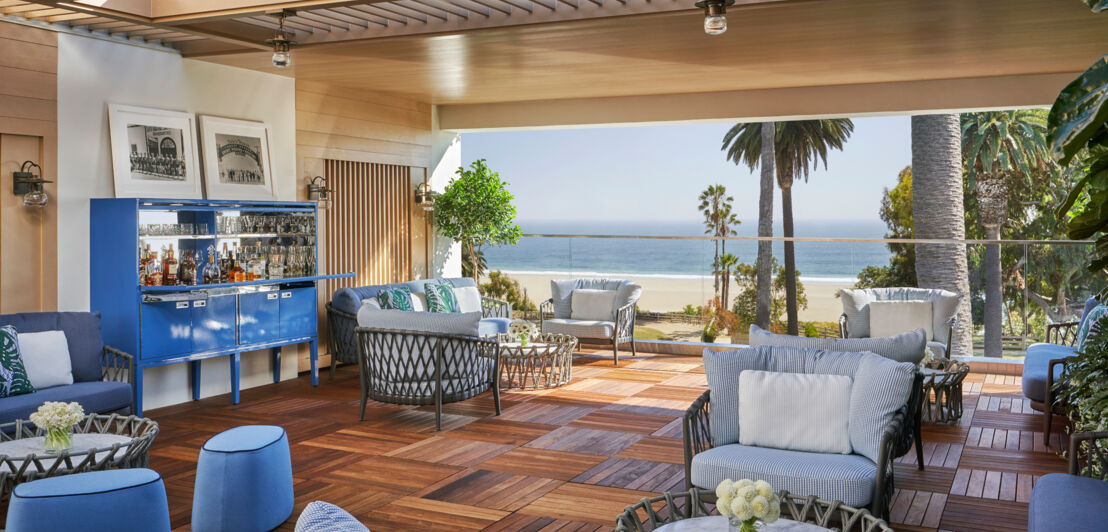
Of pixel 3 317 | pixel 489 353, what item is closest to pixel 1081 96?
pixel 489 353

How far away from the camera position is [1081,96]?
91.3 inches

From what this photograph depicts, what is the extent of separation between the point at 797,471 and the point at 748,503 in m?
1.24

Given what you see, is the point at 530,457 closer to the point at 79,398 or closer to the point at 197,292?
the point at 79,398

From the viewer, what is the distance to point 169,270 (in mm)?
6609

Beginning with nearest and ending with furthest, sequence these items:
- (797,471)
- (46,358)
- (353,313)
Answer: (797,471)
(46,358)
(353,313)

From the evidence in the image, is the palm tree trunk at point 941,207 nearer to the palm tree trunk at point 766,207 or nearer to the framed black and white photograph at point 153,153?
the palm tree trunk at point 766,207

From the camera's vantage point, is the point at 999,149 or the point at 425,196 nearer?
the point at 425,196

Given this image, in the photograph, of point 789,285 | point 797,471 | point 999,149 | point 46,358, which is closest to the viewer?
point 797,471

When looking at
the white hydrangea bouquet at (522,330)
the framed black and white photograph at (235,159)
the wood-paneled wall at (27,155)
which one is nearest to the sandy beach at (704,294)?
the white hydrangea bouquet at (522,330)

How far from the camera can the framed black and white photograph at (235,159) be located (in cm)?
723

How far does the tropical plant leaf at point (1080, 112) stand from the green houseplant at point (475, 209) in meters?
7.65

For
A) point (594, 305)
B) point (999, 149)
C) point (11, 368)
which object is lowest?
point (11, 368)

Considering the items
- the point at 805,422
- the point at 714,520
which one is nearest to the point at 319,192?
the point at 805,422

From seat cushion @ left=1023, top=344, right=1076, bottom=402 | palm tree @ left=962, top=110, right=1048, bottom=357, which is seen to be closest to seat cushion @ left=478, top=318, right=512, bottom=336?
seat cushion @ left=1023, top=344, right=1076, bottom=402
